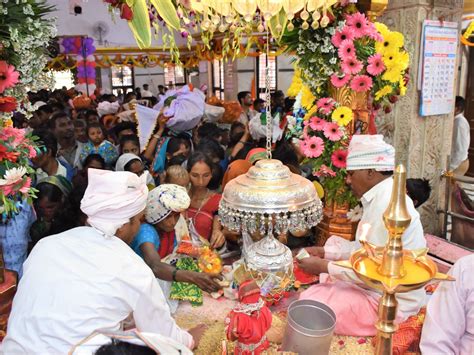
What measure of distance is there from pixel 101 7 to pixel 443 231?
14.4m

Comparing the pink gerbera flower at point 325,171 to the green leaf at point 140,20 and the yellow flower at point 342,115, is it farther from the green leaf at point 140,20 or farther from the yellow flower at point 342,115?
the green leaf at point 140,20

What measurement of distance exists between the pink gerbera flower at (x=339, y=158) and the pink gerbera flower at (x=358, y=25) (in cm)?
84

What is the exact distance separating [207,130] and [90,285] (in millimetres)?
3950

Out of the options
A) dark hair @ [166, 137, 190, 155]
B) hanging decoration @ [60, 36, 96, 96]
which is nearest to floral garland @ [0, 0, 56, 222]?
dark hair @ [166, 137, 190, 155]

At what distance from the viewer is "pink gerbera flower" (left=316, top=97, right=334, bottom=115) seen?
339 centimetres

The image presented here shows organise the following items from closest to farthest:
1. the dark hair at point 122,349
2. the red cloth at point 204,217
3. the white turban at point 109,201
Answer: the dark hair at point 122,349 → the white turban at point 109,201 → the red cloth at point 204,217

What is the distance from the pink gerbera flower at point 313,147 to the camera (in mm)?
A: 3385

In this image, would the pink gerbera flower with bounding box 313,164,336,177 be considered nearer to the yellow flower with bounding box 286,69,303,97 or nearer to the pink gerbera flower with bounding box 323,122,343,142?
the pink gerbera flower with bounding box 323,122,343,142

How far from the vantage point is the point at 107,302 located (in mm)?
1774

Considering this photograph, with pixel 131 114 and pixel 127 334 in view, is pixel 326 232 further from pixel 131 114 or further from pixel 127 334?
pixel 131 114

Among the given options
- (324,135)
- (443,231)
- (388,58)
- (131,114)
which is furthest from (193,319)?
(131,114)

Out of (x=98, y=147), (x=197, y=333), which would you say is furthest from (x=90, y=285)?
(x=98, y=147)

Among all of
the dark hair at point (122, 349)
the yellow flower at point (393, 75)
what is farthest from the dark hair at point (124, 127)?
the dark hair at point (122, 349)

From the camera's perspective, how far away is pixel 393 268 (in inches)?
42.4
